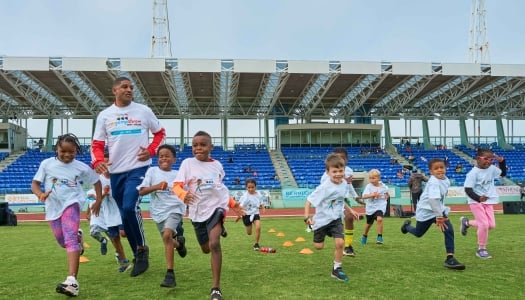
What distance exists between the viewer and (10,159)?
39.0 metres

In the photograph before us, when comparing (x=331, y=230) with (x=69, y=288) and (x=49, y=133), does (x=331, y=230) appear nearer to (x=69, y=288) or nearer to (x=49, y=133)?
(x=69, y=288)

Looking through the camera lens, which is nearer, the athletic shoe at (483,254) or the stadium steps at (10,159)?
the athletic shoe at (483,254)

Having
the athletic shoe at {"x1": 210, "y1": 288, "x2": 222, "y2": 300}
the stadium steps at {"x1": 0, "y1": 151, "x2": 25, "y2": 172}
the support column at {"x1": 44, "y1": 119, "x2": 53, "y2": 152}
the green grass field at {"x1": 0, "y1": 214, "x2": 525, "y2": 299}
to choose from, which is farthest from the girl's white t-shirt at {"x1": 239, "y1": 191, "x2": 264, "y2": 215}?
the support column at {"x1": 44, "y1": 119, "x2": 53, "y2": 152}

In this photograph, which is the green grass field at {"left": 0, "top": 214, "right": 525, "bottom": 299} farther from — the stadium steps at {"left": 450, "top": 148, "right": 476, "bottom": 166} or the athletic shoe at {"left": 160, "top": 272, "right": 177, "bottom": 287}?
the stadium steps at {"left": 450, "top": 148, "right": 476, "bottom": 166}

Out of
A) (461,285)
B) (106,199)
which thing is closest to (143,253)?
(106,199)

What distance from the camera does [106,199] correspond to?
7.38m

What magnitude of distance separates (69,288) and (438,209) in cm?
478

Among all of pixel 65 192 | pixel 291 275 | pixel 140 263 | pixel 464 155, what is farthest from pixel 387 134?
pixel 65 192

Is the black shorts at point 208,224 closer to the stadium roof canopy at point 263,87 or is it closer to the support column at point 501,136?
the stadium roof canopy at point 263,87

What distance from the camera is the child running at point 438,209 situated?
6477mm

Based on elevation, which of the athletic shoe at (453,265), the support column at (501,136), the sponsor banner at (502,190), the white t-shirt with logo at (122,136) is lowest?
the sponsor banner at (502,190)

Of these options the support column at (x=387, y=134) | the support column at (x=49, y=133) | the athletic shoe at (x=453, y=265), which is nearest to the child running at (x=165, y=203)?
the athletic shoe at (x=453, y=265)

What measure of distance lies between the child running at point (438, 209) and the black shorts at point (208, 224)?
3260 millimetres

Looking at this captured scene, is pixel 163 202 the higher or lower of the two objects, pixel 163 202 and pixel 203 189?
the lower
